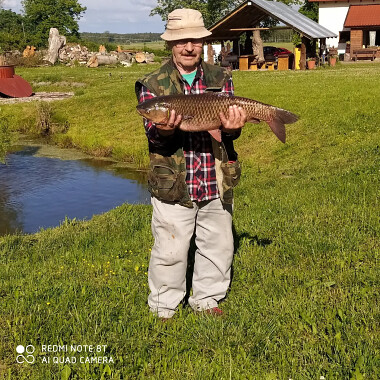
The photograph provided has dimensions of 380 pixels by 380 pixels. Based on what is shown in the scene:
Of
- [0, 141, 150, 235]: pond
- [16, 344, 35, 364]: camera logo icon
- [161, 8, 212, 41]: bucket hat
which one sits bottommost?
[0, 141, 150, 235]: pond

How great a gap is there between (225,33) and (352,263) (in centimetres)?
3377

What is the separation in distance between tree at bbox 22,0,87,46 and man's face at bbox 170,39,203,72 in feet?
284

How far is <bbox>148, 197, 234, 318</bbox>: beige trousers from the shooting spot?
4426 millimetres

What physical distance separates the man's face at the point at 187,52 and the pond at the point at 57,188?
6.92 m

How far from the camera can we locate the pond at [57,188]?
1159 cm

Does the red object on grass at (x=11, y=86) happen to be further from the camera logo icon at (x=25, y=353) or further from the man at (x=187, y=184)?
the camera logo icon at (x=25, y=353)

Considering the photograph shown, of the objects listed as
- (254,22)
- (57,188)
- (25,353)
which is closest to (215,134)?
(25,353)

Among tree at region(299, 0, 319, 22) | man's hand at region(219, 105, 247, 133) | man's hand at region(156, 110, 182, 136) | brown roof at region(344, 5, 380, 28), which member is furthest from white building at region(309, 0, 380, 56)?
man's hand at region(156, 110, 182, 136)

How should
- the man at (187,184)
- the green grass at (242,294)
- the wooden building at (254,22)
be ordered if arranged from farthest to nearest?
the wooden building at (254,22) < the man at (187,184) < the green grass at (242,294)

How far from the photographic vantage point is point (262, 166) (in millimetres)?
12836

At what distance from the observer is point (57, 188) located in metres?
13.6

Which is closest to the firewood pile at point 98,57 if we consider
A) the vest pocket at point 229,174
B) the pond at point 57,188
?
the pond at point 57,188

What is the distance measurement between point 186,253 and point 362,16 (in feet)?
156

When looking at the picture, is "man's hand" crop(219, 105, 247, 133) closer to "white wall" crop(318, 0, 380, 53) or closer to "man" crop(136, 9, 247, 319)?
"man" crop(136, 9, 247, 319)
